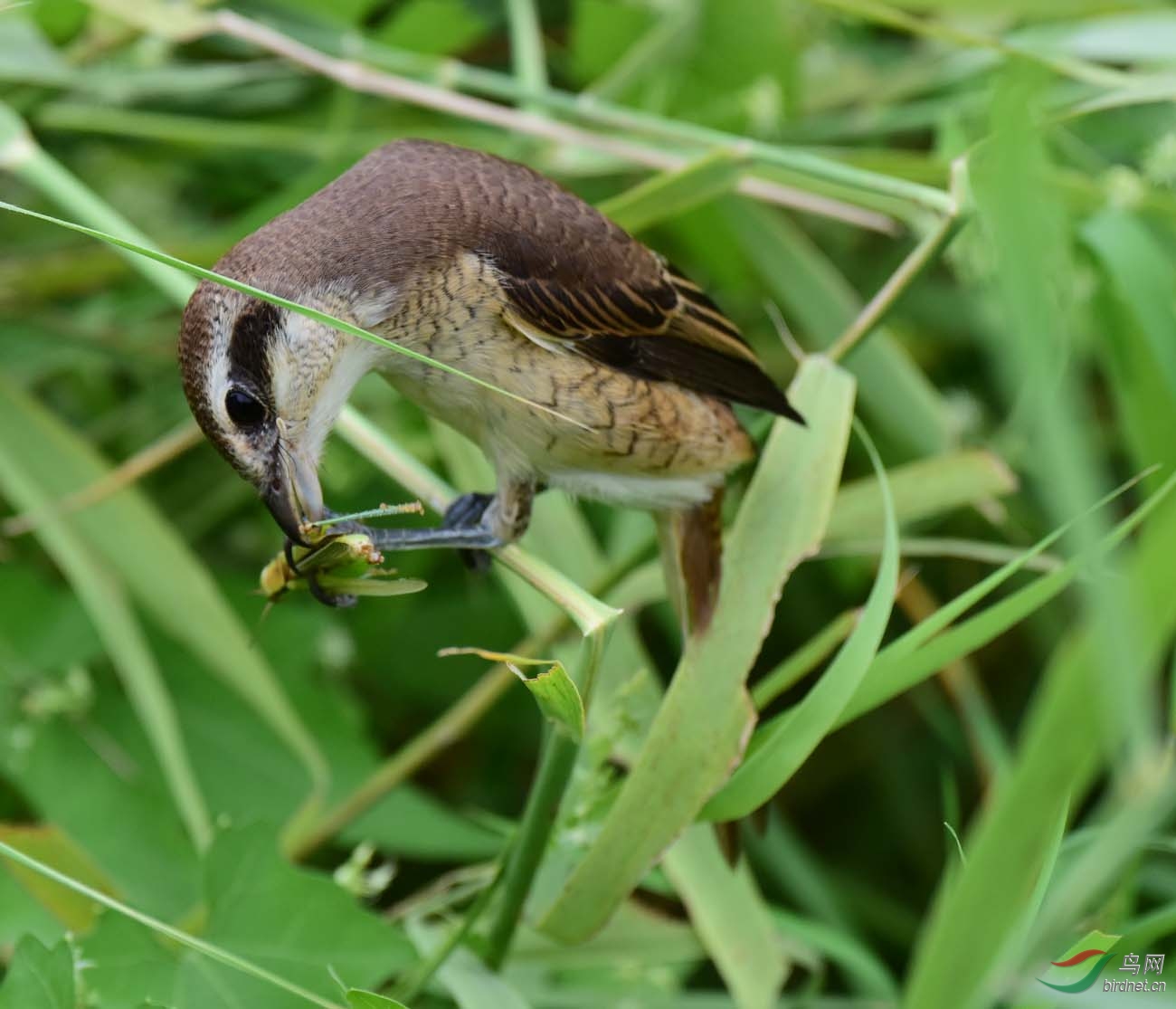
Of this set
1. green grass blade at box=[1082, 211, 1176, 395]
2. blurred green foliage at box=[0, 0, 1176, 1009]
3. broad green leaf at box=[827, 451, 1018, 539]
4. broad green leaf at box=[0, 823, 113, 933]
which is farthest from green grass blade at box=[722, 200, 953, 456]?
broad green leaf at box=[0, 823, 113, 933]

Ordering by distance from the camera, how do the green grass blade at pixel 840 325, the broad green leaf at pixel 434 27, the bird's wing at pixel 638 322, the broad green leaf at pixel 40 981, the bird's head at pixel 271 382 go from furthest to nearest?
the broad green leaf at pixel 434 27
the green grass blade at pixel 840 325
the bird's wing at pixel 638 322
the bird's head at pixel 271 382
the broad green leaf at pixel 40 981

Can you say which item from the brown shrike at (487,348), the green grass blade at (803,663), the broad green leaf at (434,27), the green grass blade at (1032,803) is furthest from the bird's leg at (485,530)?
the broad green leaf at (434,27)

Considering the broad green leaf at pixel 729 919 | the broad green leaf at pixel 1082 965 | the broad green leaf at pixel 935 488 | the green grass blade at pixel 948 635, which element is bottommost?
the broad green leaf at pixel 729 919

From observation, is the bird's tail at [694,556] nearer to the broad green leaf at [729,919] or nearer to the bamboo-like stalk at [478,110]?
the broad green leaf at [729,919]

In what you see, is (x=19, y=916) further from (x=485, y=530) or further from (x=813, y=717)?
(x=813, y=717)

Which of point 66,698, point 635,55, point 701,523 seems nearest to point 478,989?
point 701,523

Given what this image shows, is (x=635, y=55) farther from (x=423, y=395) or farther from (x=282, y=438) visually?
(x=282, y=438)

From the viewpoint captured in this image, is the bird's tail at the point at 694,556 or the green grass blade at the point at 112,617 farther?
the green grass blade at the point at 112,617
